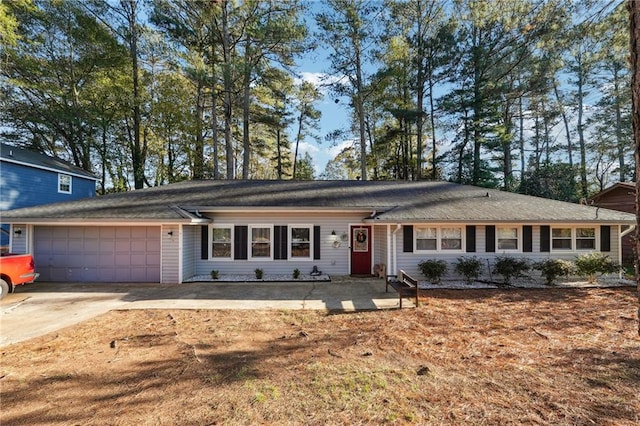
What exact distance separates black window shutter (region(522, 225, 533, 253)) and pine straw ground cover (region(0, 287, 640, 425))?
373 centimetres

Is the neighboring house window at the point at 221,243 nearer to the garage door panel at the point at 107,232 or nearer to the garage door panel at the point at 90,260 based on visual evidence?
the garage door panel at the point at 107,232

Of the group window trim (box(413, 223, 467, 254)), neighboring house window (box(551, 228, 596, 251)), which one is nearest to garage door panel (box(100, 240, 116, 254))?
window trim (box(413, 223, 467, 254))

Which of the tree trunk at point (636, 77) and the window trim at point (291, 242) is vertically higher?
the tree trunk at point (636, 77)

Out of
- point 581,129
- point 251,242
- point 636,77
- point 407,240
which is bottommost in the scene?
point 251,242

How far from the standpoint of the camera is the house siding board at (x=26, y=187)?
1279 cm

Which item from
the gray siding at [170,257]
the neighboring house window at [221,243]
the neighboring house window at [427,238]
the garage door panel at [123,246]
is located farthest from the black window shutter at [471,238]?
the garage door panel at [123,246]

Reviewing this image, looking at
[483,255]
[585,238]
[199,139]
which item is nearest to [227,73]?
[199,139]

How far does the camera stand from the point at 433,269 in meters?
9.34

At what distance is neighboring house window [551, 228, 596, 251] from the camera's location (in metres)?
10.2

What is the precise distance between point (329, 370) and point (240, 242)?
24.2 feet

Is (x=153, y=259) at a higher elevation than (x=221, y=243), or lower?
lower

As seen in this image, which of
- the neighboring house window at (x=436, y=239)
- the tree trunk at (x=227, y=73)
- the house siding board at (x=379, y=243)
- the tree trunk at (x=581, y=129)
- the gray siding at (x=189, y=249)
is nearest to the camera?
the gray siding at (x=189, y=249)

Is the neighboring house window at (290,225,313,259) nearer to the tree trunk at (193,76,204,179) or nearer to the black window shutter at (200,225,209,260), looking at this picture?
the black window shutter at (200,225,209,260)

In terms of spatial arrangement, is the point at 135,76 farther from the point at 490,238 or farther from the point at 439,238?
the point at 490,238
